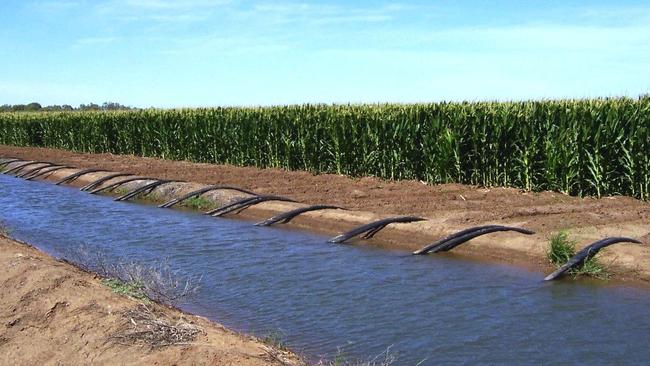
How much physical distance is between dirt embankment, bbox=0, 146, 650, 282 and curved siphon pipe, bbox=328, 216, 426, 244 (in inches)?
4.7

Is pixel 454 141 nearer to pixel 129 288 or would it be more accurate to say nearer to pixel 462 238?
pixel 462 238

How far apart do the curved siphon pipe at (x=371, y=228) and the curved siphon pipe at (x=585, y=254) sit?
3.68 m

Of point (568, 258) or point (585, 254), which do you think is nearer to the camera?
point (585, 254)

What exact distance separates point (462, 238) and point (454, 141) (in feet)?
21.8

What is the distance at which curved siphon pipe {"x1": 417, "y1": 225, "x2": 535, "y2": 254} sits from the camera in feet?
39.4

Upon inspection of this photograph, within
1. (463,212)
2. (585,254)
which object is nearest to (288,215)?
(463,212)

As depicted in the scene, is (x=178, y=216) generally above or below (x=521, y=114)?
below

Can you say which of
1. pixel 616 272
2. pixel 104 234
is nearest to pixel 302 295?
pixel 616 272

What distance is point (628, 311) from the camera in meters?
8.73

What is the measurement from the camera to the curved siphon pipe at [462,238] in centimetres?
1202

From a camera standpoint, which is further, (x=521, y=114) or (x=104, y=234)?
(x=521, y=114)

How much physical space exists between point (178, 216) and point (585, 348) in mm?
11694

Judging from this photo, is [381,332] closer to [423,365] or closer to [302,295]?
[423,365]

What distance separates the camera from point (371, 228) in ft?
44.0
